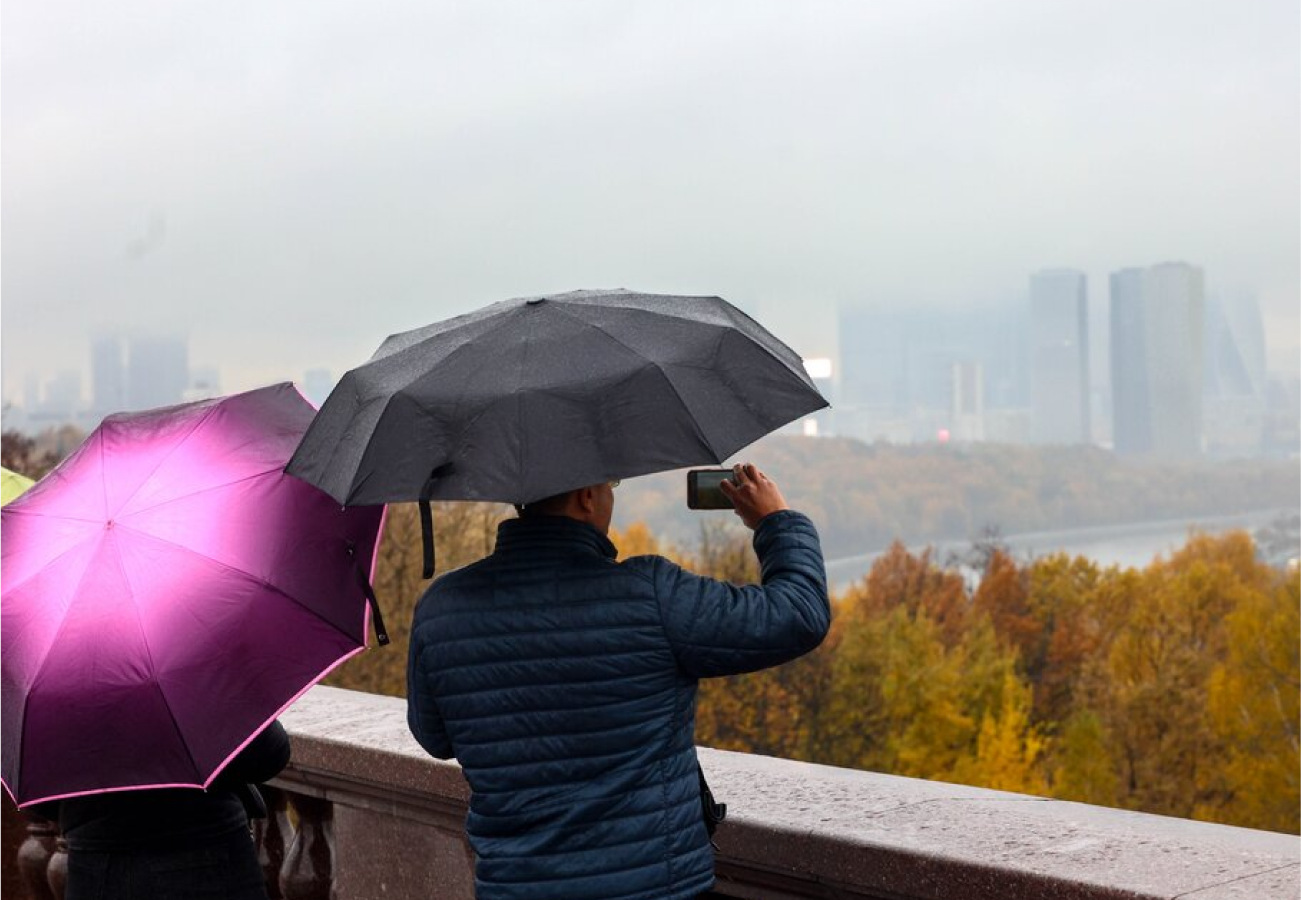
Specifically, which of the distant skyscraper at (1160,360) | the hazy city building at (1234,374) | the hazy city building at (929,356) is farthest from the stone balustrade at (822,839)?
the hazy city building at (1234,374)

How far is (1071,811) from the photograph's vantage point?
101 inches

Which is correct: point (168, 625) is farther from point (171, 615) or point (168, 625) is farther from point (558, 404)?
point (558, 404)

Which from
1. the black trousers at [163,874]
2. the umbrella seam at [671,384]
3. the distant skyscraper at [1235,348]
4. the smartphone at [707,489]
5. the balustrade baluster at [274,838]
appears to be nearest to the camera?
the umbrella seam at [671,384]

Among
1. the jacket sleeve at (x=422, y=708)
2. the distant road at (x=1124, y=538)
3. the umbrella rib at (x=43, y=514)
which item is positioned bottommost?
the distant road at (x=1124, y=538)

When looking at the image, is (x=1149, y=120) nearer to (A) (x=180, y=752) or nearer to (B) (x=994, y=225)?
(B) (x=994, y=225)

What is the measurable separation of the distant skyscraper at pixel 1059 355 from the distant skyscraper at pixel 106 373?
90.2 m

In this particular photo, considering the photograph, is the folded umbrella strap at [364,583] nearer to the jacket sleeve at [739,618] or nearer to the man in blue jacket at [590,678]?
the man in blue jacket at [590,678]

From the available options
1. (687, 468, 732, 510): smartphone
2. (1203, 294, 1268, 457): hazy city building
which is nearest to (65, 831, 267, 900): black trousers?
(687, 468, 732, 510): smartphone

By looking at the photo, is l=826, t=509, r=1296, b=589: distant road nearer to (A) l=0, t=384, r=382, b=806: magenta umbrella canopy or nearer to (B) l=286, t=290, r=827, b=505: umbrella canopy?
(A) l=0, t=384, r=382, b=806: magenta umbrella canopy

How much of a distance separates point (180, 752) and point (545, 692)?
0.75 metres

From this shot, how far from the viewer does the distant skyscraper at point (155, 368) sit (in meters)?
113

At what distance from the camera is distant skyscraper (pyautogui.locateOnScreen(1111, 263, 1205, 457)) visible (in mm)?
156125

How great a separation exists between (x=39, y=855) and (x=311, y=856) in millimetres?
867

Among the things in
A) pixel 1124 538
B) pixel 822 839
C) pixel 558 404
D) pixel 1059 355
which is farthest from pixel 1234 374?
pixel 558 404
